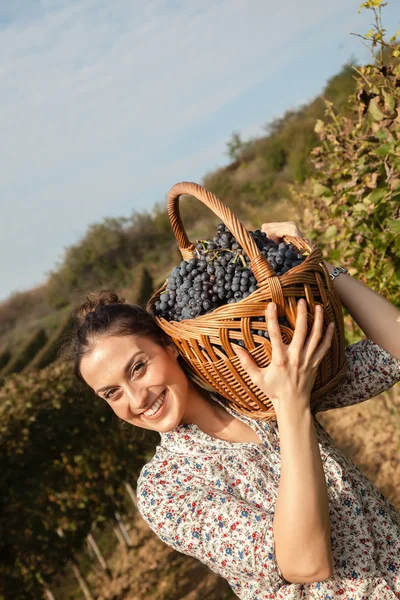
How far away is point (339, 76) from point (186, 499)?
23.3 meters

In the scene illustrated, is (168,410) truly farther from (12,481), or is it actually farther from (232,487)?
(12,481)

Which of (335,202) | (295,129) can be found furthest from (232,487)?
(295,129)

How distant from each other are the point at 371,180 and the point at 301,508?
63.7 inches

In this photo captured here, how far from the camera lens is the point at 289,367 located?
1.19 meters

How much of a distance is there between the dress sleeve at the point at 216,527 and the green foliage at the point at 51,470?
268cm

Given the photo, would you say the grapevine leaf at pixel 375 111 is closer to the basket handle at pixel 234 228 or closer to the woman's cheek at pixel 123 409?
the basket handle at pixel 234 228

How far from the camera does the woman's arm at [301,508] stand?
1117 mm

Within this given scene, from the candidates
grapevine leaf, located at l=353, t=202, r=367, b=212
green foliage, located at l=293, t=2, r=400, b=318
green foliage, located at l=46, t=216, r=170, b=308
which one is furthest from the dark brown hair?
green foliage, located at l=46, t=216, r=170, b=308

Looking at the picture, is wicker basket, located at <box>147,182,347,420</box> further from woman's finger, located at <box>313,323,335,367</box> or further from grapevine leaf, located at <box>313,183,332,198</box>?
grapevine leaf, located at <box>313,183,332,198</box>

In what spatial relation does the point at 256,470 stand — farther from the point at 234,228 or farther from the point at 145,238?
the point at 145,238

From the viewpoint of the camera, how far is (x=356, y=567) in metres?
1.36

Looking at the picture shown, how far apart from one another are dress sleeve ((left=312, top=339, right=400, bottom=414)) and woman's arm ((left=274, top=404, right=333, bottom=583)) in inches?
15.8

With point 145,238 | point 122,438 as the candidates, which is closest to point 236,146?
point 145,238

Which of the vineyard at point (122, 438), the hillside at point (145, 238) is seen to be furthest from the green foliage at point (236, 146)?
the vineyard at point (122, 438)
